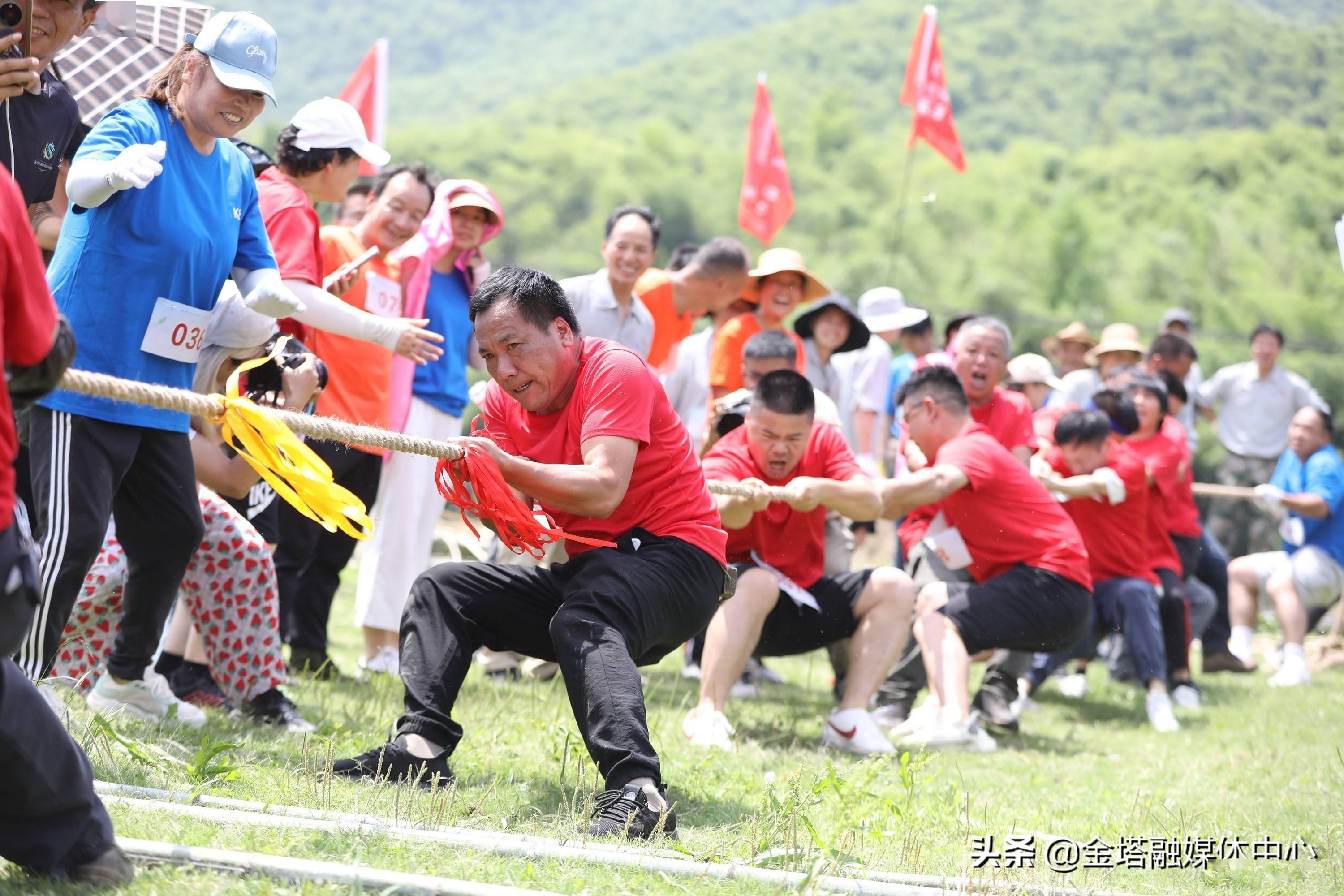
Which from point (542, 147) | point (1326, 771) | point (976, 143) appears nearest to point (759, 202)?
point (1326, 771)

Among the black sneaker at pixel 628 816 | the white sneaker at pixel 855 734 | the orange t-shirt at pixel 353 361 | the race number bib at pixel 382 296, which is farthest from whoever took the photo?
the race number bib at pixel 382 296

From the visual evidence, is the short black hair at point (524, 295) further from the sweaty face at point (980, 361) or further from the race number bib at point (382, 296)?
the sweaty face at point (980, 361)

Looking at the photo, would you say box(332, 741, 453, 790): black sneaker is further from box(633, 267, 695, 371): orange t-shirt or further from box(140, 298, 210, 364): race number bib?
box(633, 267, 695, 371): orange t-shirt

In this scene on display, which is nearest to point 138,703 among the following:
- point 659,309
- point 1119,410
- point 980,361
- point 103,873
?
point 103,873

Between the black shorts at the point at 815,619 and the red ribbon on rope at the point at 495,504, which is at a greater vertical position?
the red ribbon on rope at the point at 495,504

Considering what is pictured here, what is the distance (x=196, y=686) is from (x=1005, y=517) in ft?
12.6

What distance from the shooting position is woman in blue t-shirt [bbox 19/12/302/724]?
407 cm

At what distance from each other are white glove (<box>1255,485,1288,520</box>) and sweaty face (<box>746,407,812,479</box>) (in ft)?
16.2

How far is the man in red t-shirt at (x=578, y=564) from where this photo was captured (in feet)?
13.1

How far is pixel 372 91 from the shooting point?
1110cm

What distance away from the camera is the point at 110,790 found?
3.66m

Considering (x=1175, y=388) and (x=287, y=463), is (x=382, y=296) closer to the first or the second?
(x=287, y=463)

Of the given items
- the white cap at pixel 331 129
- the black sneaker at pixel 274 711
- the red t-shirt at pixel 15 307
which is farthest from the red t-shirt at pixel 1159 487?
the red t-shirt at pixel 15 307

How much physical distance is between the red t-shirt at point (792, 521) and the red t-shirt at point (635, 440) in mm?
1595
